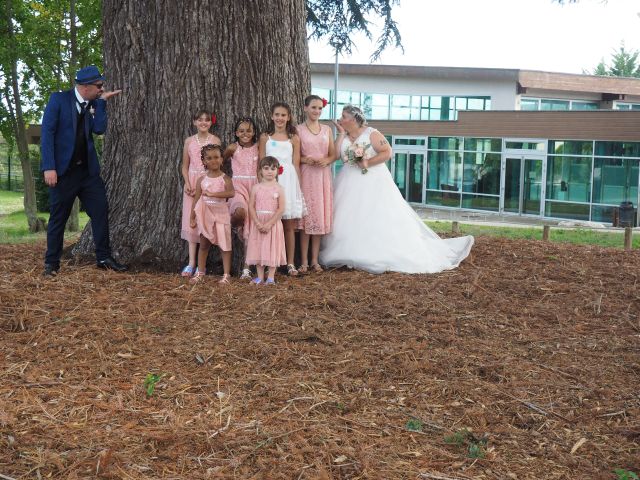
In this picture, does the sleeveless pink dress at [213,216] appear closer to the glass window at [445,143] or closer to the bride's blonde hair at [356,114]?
the bride's blonde hair at [356,114]

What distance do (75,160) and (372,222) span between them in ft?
9.81

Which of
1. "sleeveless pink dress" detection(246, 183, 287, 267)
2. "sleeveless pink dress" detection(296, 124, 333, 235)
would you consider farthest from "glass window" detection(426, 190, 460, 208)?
"sleeveless pink dress" detection(246, 183, 287, 267)

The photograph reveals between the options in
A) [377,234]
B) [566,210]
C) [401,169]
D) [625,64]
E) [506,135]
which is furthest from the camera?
[625,64]

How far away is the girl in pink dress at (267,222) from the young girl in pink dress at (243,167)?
20 centimetres

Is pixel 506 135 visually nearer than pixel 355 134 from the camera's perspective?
No

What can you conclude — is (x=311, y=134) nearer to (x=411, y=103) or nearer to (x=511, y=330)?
(x=511, y=330)

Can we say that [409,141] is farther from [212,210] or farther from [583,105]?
[212,210]

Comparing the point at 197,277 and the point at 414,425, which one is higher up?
the point at 197,277

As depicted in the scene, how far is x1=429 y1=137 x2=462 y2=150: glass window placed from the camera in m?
36.4

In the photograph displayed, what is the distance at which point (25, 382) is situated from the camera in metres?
4.82

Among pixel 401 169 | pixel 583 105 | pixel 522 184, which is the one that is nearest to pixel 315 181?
pixel 522 184

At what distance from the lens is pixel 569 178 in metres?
31.6

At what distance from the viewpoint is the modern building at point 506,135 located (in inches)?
1188

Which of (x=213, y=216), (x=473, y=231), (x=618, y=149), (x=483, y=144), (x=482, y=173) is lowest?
(x=473, y=231)
